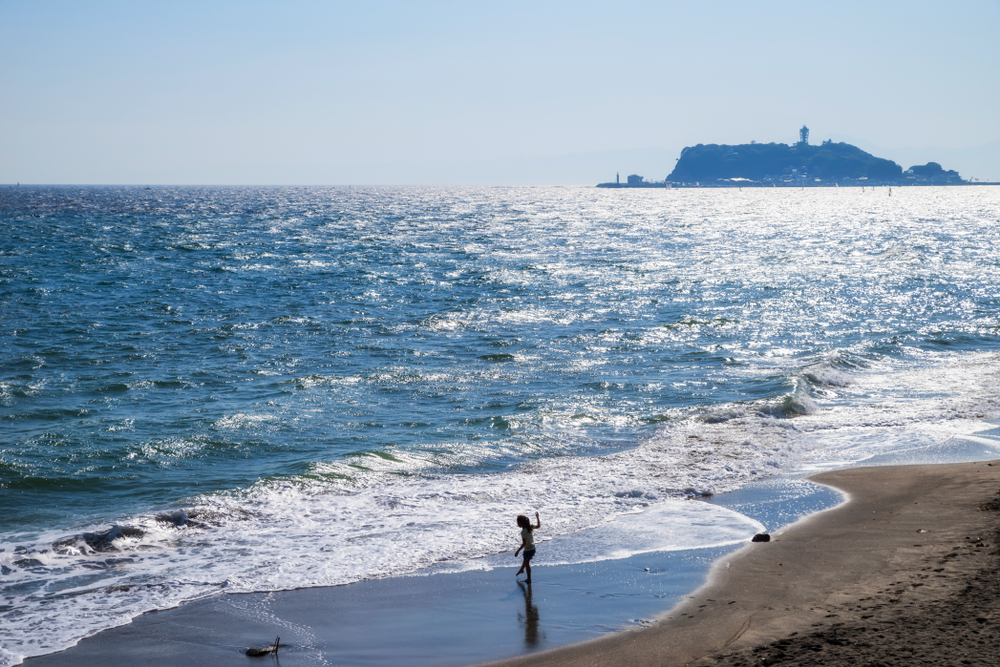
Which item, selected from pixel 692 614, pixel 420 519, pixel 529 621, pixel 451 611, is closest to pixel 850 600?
pixel 692 614

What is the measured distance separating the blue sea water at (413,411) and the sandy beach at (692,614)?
0.75m

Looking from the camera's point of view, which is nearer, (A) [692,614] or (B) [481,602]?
(A) [692,614]

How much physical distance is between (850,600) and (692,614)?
1.81 metres

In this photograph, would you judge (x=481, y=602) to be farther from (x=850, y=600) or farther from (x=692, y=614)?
(x=850, y=600)

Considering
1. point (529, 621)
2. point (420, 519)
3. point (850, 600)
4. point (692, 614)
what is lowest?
point (420, 519)

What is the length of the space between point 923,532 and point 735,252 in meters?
56.6

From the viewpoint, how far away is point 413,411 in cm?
2052

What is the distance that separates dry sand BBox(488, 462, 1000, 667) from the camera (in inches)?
305

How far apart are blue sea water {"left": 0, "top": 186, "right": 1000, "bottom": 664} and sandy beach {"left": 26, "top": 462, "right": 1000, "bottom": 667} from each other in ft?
2.47

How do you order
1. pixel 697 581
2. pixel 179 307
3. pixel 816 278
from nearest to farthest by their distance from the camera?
pixel 697 581 → pixel 179 307 → pixel 816 278

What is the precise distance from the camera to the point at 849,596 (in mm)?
9344

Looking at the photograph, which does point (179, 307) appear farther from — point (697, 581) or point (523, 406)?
point (697, 581)

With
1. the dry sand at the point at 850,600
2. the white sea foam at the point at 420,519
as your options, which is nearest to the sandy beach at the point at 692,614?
the dry sand at the point at 850,600

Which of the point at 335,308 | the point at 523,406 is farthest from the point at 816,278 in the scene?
the point at 523,406
